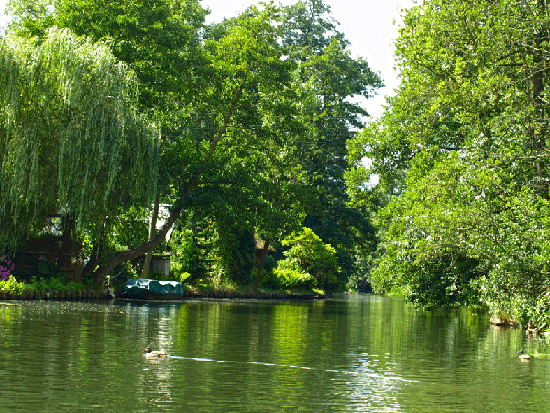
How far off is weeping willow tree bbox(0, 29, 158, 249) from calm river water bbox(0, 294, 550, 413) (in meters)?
7.10

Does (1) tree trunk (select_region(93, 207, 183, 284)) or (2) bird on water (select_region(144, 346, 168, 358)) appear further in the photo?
(1) tree trunk (select_region(93, 207, 183, 284))

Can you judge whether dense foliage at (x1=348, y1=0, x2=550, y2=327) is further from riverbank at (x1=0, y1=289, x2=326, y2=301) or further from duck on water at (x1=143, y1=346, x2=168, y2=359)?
riverbank at (x1=0, y1=289, x2=326, y2=301)

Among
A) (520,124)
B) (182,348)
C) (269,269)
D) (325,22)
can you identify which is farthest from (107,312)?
(325,22)

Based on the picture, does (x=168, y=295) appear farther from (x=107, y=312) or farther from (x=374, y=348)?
(x=374, y=348)

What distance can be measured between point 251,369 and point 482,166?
1247cm

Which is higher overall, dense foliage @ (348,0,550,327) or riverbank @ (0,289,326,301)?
dense foliage @ (348,0,550,327)

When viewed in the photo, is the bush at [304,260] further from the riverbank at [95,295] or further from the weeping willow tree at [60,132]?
the weeping willow tree at [60,132]

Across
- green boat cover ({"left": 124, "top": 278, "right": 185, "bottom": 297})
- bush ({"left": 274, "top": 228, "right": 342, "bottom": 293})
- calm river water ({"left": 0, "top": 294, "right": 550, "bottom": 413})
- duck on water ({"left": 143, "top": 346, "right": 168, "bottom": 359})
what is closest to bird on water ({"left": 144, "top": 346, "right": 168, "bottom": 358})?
duck on water ({"left": 143, "top": 346, "right": 168, "bottom": 359})

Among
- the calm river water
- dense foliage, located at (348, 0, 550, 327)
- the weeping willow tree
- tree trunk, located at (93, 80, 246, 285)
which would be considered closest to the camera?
the calm river water

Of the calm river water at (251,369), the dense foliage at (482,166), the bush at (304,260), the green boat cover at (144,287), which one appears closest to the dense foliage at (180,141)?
the green boat cover at (144,287)

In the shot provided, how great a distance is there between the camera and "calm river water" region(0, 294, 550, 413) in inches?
358

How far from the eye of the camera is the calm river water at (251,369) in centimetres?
909

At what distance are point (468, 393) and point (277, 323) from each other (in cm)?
1314

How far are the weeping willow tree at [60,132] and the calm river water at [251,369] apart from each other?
710 centimetres
